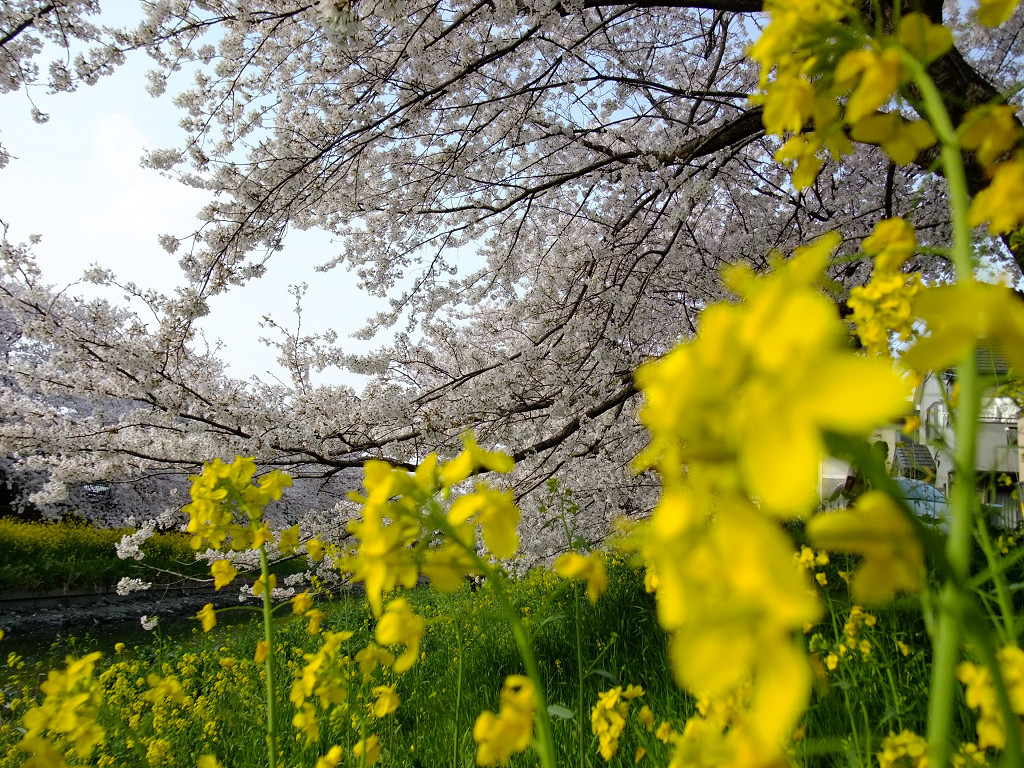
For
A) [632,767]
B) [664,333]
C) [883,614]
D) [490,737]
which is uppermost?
[664,333]

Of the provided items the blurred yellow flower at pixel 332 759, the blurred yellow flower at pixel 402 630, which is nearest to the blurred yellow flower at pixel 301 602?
the blurred yellow flower at pixel 332 759

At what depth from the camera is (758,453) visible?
310 millimetres

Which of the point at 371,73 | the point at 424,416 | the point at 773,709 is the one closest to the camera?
the point at 773,709

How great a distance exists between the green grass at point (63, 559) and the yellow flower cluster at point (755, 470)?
34.0 feet

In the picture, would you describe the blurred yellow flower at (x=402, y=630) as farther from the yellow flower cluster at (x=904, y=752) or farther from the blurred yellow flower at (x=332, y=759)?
the yellow flower cluster at (x=904, y=752)

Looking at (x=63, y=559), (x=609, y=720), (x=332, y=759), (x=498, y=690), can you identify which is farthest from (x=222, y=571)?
(x=63, y=559)

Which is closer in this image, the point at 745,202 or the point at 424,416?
the point at 424,416

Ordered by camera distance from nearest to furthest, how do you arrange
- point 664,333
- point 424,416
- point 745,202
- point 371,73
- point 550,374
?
point 371,73 < point 424,416 < point 550,374 < point 745,202 < point 664,333

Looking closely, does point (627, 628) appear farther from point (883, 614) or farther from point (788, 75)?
point (788, 75)

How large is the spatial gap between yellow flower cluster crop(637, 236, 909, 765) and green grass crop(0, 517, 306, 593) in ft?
34.0

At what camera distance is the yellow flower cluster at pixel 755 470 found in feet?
0.96

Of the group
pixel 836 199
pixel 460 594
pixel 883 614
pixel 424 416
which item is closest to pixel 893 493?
pixel 883 614

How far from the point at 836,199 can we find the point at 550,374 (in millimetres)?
3311

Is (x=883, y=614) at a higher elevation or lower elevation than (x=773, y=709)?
lower
